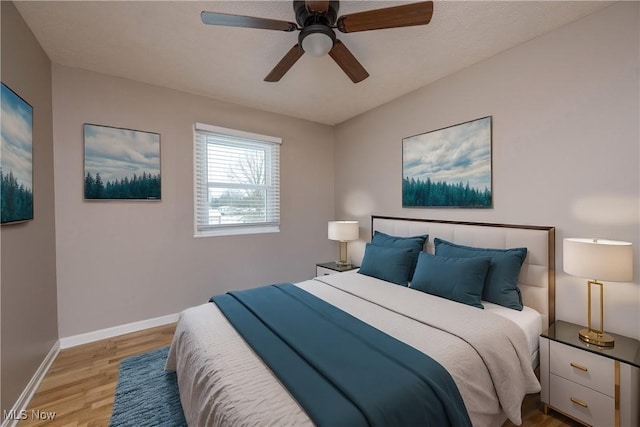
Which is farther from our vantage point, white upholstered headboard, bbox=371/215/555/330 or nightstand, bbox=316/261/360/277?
nightstand, bbox=316/261/360/277

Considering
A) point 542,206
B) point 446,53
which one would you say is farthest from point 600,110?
point 446,53

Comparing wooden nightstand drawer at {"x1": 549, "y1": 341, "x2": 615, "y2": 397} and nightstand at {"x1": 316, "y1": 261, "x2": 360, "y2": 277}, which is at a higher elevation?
nightstand at {"x1": 316, "y1": 261, "x2": 360, "y2": 277}

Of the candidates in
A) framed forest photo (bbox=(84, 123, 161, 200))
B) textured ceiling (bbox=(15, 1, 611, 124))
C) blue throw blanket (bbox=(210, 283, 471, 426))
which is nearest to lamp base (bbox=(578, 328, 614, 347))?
blue throw blanket (bbox=(210, 283, 471, 426))

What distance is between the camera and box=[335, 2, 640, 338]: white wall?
176 cm

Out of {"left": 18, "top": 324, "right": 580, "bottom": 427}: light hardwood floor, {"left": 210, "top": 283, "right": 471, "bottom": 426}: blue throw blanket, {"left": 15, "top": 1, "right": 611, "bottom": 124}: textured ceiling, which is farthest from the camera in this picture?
{"left": 15, "top": 1, "right": 611, "bottom": 124}: textured ceiling

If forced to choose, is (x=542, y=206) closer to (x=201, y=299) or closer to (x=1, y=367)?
(x=201, y=299)

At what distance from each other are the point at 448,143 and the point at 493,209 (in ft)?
2.53

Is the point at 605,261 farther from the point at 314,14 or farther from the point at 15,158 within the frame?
the point at 15,158

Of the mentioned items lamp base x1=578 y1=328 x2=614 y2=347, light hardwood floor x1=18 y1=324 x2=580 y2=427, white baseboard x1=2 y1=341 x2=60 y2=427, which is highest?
lamp base x1=578 y1=328 x2=614 y2=347

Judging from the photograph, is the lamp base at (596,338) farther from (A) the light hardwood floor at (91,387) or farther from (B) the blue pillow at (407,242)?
(B) the blue pillow at (407,242)

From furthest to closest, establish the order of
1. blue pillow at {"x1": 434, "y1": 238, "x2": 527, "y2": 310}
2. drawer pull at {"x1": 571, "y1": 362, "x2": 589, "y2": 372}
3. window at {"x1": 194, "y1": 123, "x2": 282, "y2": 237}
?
window at {"x1": 194, "y1": 123, "x2": 282, "y2": 237}
blue pillow at {"x1": 434, "y1": 238, "x2": 527, "y2": 310}
drawer pull at {"x1": 571, "y1": 362, "x2": 589, "y2": 372}

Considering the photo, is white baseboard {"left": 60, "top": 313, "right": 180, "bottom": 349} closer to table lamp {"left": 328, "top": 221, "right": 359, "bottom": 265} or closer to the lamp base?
table lamp {"left": 328, "top": 221, "right": 359, "bottom": 265}

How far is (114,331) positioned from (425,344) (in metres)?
2.98

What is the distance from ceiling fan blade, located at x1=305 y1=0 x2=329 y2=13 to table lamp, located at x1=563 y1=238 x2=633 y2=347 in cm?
205
